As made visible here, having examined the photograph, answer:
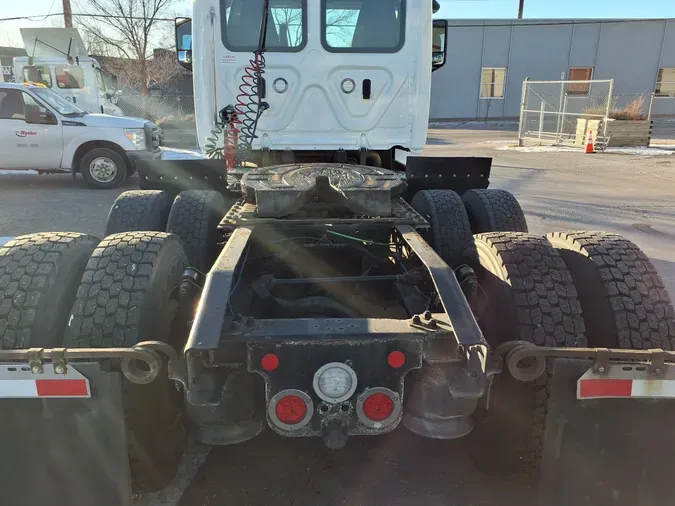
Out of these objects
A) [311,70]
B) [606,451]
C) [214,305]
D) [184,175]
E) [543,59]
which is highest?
[543,59]

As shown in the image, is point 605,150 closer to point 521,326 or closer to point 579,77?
point 521,326

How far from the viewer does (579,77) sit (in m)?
35.8

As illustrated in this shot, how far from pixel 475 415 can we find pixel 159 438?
1.42 metres

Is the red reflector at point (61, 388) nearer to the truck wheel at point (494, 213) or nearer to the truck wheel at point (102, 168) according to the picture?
the truck wheel at point (494, 213)

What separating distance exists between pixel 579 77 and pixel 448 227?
37266 mm

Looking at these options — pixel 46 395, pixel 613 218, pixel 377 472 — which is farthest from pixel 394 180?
pixel 613 218

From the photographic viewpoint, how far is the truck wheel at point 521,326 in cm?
225

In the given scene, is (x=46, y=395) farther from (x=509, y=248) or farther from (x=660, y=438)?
(x=660, y=438)

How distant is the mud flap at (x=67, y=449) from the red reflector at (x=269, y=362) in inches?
19.9

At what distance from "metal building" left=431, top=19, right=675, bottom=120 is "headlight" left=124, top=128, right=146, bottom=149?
26.1m

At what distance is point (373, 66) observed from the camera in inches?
194

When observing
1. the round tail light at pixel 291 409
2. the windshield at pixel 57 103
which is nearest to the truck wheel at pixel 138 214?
the round tail light at pixel 291 409

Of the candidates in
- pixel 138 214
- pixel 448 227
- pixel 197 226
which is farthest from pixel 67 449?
pixel 448 227

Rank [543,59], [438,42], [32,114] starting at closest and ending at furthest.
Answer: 1. [438,42]
2. [32,114]
3. [543,59]
